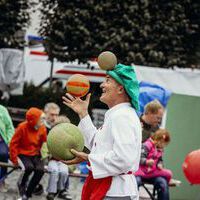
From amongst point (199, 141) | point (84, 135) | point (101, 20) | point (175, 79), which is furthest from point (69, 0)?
point (84, 135)

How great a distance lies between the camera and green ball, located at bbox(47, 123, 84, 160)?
5055mm

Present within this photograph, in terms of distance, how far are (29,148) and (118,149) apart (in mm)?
5281

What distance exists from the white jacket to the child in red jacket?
4.71 m

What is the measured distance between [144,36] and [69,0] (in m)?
2.20

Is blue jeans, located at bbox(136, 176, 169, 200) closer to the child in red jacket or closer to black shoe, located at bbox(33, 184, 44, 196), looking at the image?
the child in red jacket

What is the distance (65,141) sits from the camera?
199 inches

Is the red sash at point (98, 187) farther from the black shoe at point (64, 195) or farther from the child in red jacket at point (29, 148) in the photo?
the black shoe at point (64, 195)

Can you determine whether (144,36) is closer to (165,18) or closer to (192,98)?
(165,18)

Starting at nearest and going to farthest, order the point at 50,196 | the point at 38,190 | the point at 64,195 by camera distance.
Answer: the point at 50,196 < the point at 64,195 < the point at 38,190

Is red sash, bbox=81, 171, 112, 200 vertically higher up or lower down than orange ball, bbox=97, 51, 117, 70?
lower down

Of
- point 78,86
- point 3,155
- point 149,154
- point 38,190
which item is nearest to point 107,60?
point 78,86

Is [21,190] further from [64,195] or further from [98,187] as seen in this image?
[98,187]

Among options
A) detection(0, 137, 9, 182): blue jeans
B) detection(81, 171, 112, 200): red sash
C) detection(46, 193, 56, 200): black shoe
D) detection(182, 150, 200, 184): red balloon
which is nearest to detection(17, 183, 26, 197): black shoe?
detection(46, 193, 56, 200): black shoe

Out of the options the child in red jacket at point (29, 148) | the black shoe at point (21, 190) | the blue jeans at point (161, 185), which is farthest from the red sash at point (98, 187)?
the black shoe at point (21, 190)
